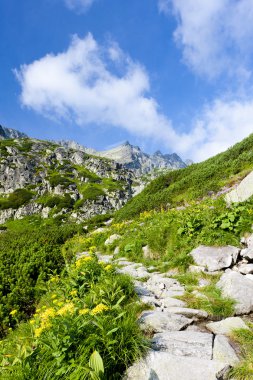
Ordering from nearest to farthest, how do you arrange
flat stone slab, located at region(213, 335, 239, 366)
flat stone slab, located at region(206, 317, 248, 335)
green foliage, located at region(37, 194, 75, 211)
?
flat stone slab, located at region(213, 335, 239, 366) < flat stone slab, located at region(206, 317, 248, 335) < green foliage, located at region(37, 194, 75, 211)

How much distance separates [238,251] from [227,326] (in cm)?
393

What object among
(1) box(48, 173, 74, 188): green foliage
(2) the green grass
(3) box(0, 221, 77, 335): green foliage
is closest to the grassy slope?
(3) box(0, 221, 77, 335): green foliage

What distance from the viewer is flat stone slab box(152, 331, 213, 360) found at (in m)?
4.57

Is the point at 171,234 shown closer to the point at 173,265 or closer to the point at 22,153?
the point at 173,265

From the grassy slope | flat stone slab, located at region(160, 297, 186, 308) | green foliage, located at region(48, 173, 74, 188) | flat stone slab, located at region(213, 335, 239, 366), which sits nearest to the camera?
flat stone slab, located at region(213, 335, 239, 366)

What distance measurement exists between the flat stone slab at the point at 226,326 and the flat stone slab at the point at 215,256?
3.11 metres

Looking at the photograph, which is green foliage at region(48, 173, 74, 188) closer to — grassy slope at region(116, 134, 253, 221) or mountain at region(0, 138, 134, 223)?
mountain at region(0, 138, 134, 223)

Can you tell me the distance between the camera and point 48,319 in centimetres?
472

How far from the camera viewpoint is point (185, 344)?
4.76 metres

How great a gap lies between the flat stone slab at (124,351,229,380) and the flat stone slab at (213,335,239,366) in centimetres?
16

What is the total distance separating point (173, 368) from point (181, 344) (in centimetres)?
60

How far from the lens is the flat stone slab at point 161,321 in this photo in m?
5.34

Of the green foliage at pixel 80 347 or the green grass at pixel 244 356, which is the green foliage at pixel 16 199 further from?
the green grass at pixel 244 356

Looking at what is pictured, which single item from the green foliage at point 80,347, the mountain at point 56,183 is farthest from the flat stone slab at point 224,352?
the mountain at point 56,183
